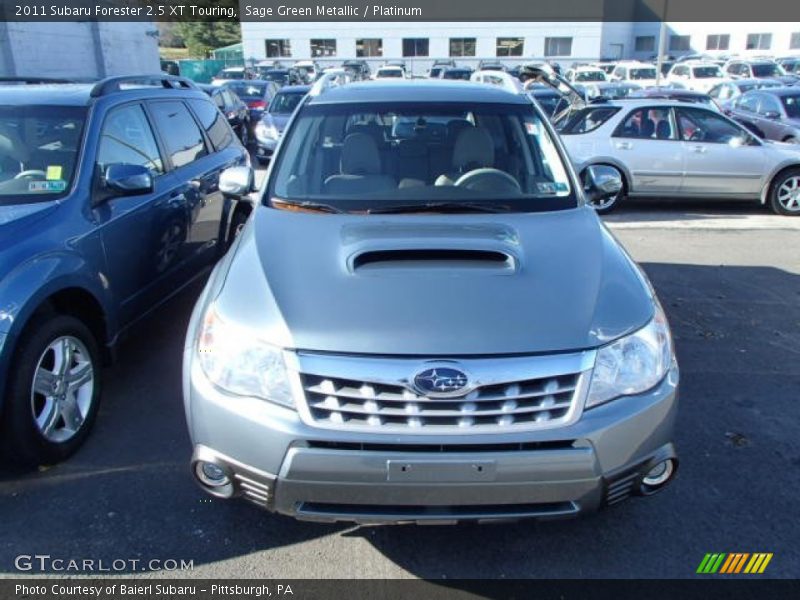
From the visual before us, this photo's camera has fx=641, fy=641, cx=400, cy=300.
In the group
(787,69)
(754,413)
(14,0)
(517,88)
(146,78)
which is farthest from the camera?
(787,69)

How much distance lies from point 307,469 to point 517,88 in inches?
120

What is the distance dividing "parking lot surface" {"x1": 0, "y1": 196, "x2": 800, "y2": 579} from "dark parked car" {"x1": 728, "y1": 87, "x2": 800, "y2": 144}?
9.08 meters

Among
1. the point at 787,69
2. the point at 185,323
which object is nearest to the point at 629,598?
the point at 185,323

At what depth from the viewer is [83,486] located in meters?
3.06

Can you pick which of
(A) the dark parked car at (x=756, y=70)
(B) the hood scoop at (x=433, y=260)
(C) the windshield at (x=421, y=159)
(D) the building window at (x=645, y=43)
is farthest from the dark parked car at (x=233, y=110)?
(D) the building window at (x=645, y=43)

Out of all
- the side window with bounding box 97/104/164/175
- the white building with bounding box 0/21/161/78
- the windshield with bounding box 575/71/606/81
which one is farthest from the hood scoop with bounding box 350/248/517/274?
the windshield with bounding box 575/71/606/81

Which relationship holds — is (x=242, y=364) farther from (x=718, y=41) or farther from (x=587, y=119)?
(x=718, y=41)

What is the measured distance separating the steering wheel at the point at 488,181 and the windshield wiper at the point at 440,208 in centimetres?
26

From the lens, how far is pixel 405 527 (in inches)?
111

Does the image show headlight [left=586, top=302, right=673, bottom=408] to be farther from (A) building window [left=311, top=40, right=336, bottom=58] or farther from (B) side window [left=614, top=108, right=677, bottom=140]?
(A) building window [left=311, top=40, right=336, bottom=58]

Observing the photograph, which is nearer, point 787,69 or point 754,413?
point 754,413

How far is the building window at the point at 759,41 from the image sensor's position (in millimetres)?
52219

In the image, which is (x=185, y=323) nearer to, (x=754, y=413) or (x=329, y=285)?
(x=329, y=285)

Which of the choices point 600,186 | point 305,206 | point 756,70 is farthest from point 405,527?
point 756,70
